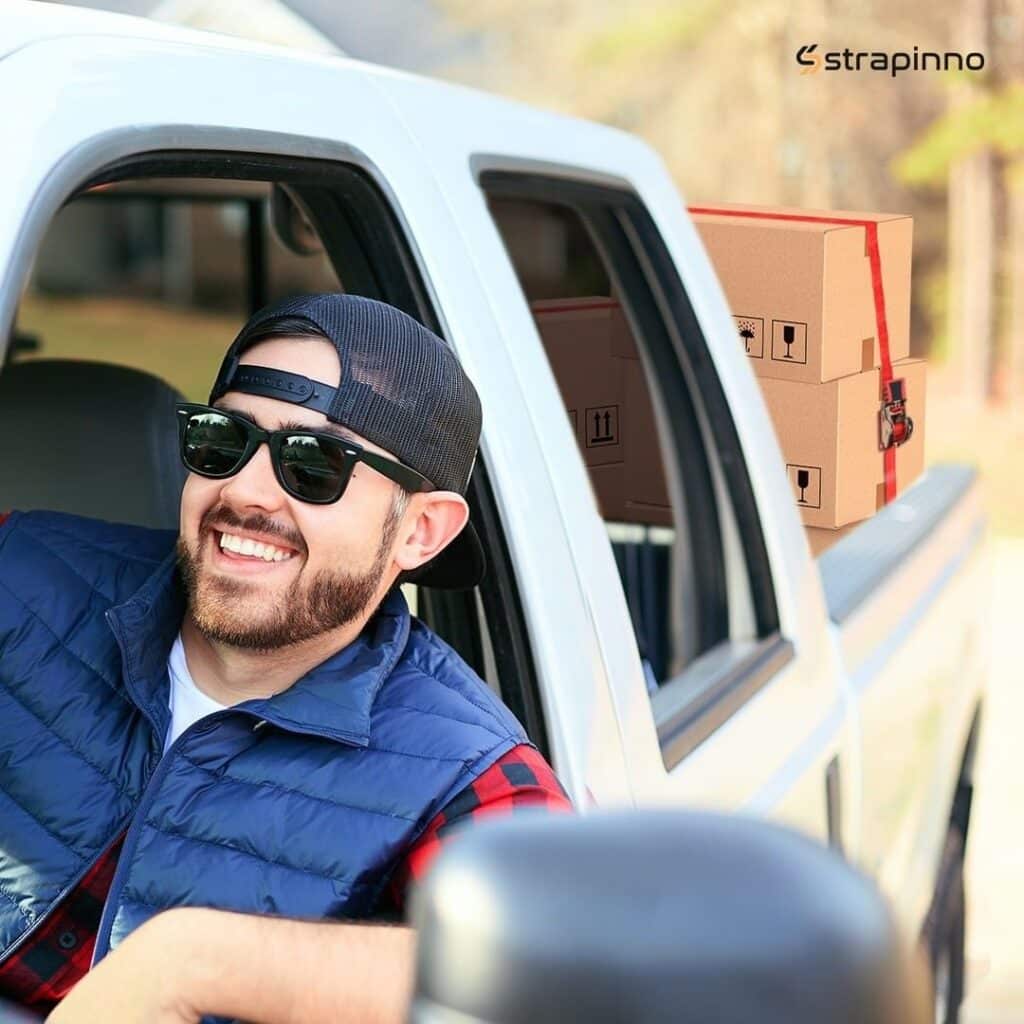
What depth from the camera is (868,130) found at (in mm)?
6227

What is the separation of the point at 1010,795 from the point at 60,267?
28.6 m

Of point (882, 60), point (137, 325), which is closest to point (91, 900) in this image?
point (882, 60)

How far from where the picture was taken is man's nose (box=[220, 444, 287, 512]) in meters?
1.63

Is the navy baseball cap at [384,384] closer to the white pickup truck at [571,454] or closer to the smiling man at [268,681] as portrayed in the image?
the smiling man at [268,681]

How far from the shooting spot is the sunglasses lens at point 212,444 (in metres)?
1.64

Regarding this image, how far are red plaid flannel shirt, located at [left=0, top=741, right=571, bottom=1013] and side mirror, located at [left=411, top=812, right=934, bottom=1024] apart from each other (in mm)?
880

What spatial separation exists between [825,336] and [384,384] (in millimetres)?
754

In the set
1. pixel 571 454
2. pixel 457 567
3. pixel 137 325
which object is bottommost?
pixel 137 325

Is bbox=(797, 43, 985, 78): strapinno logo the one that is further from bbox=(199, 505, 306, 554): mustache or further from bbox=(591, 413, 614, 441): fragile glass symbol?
bbox=(199, 505, 306, 554): mustache

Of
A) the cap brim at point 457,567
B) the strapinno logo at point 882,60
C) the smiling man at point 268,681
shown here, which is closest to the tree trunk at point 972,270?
the strapinno logo at point 882,60

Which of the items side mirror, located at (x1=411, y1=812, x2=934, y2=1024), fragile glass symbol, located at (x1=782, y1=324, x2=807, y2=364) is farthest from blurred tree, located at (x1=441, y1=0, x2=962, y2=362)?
side mirror, located at (x1=411, y1=812, x2=934, y2=1024)

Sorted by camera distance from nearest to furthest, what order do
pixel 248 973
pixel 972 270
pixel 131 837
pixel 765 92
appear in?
pixel 248 973, pixel 131 837, pixel 972 270, pixel 765 92

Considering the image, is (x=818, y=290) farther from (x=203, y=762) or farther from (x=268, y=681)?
(x=203, y=762)

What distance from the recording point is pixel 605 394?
2.49 m
